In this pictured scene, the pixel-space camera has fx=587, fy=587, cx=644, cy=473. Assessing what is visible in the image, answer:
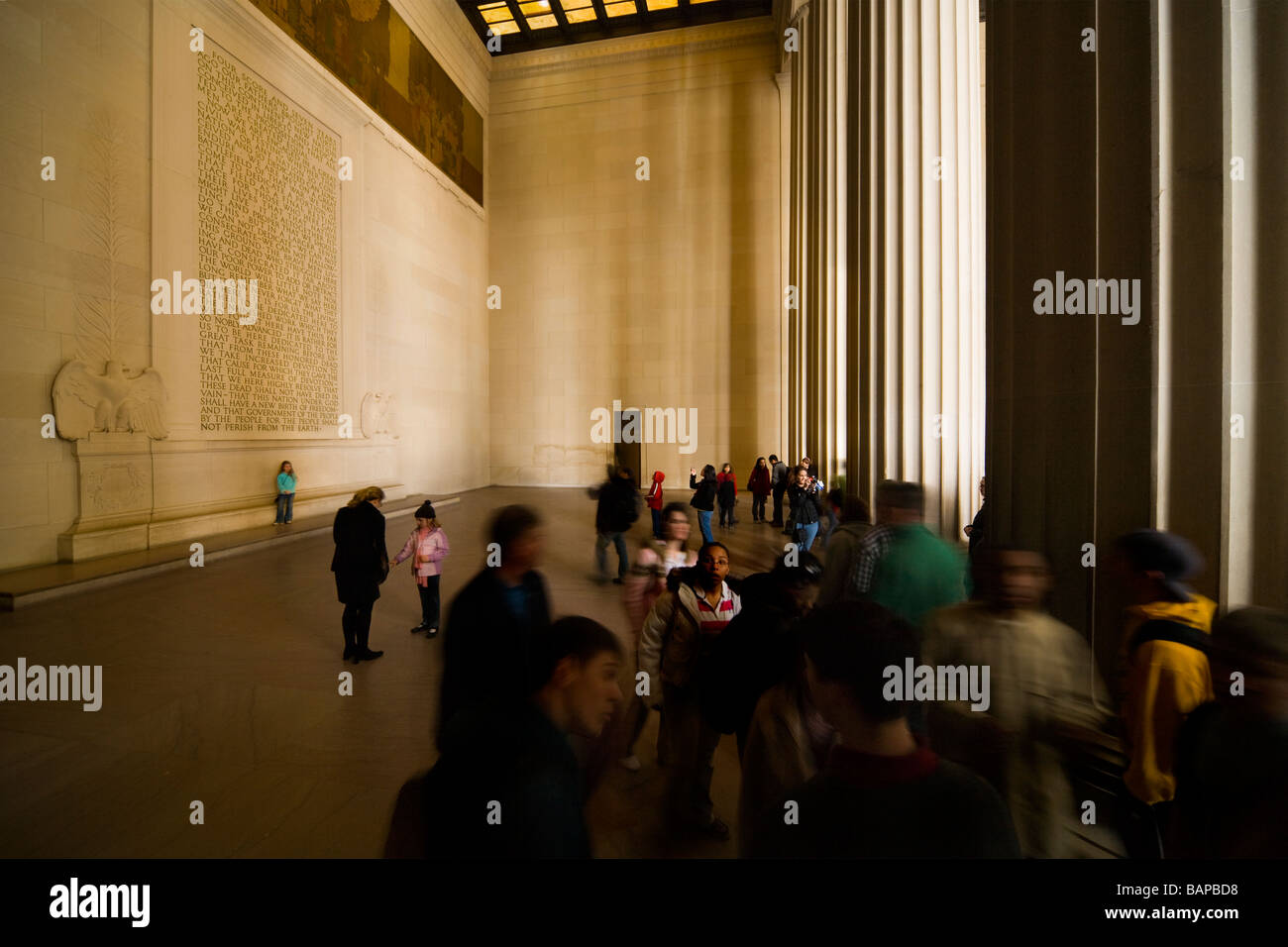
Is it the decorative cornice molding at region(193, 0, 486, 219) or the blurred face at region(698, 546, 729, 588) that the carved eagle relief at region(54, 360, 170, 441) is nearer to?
the decorative cornice molding at region(193, 0, 486, 219)

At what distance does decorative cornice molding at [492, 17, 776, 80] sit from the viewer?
58.5 ft

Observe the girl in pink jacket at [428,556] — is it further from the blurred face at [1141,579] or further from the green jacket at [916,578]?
the blurred face at [1141,579]

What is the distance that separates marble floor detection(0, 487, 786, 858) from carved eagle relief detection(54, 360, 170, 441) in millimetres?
2621

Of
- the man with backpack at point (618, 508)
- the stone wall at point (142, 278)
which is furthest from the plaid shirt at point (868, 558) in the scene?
the stone wall at point (142, 278)

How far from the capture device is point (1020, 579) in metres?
2.15

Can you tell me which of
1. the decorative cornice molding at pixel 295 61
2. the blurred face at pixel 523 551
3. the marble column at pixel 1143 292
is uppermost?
the decorative cornice molding at pixel 295 61

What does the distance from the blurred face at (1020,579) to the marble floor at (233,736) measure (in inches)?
64.9

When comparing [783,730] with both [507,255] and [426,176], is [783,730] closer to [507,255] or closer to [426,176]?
[426,176]

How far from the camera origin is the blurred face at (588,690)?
67.4 inches

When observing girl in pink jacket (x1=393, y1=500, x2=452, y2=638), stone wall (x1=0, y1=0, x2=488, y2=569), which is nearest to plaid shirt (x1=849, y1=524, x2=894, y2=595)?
girl in pink jacket (x1=393, y1=500, x2=452, y2=638)

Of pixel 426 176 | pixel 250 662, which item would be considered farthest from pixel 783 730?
pixel 426 176

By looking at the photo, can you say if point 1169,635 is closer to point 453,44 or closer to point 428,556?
point 428,556

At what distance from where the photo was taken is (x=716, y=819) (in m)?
2.77
